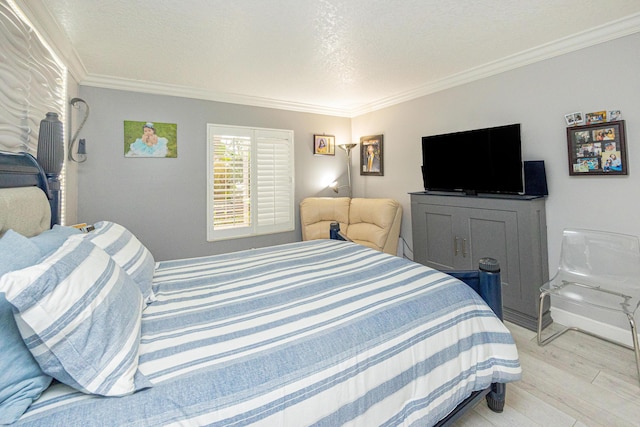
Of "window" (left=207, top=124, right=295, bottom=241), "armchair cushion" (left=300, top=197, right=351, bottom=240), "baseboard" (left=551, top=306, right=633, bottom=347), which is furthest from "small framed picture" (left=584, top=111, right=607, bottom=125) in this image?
"window" (left=207, top=124, right=295, bottom=241)

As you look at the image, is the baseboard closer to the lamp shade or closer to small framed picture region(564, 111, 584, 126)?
small framed picture region(564, 111, 584, 126)

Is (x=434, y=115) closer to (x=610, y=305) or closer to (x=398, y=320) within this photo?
(x=610, y=305)

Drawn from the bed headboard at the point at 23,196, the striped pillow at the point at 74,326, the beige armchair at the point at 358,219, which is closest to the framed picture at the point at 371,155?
the beige armchair at the point at 358,219

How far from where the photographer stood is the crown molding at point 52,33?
5.69 feet

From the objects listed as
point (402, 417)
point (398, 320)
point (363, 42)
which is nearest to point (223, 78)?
point (363, 42)

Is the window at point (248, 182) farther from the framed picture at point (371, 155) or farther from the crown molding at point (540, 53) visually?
the crown molding at point (540, 53)

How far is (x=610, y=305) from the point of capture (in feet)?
6.24

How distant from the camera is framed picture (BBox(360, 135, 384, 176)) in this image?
4.18m

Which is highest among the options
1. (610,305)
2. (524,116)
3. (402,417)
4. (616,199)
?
(524,116)

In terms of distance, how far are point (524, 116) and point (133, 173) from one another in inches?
162

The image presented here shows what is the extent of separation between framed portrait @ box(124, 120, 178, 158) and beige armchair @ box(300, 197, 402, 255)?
184 cm

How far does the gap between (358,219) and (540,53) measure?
8.40 feet

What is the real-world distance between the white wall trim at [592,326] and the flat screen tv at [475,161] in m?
1.16

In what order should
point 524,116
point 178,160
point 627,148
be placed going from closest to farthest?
point 627,148, point 524,116, point 178,160
